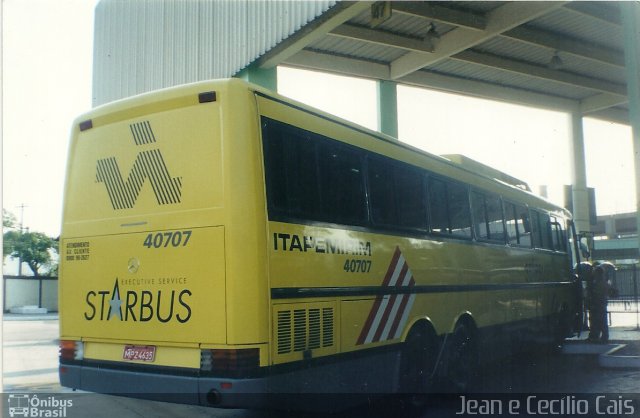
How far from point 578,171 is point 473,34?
10463mm

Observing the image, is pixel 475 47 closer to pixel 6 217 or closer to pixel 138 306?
pixel 138 306

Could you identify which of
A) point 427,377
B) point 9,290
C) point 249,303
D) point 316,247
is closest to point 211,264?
point 249,303

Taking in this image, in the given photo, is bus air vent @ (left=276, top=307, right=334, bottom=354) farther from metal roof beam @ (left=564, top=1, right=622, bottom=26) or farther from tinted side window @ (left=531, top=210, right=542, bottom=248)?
metal roof beam @ (left=564, top=1, right=622, bottom=26)

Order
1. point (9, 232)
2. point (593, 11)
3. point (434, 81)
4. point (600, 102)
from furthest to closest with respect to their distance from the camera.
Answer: point (9, 232) → point (600, 102) → point (434, 81) → point (593, 11)

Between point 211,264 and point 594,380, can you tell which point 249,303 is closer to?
Result: point 211,264

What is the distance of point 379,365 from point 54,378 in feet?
21.1

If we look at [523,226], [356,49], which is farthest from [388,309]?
[356,49]

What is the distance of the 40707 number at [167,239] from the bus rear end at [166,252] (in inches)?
0.4

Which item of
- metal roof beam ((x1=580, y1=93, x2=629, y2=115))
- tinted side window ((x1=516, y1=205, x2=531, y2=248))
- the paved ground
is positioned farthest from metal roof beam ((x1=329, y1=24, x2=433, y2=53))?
metal roof beam ((x1=580, y1=93, x2=629, y2=115))

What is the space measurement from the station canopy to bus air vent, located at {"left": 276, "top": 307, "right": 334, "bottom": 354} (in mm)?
7771

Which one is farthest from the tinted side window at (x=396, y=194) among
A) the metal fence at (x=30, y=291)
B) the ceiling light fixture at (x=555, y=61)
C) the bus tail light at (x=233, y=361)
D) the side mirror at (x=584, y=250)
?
the metal fence at (x=30, y=291)

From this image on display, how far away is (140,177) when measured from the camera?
19.8 ft

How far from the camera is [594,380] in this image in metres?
9.68

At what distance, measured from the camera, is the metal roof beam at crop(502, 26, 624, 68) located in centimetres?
1723
